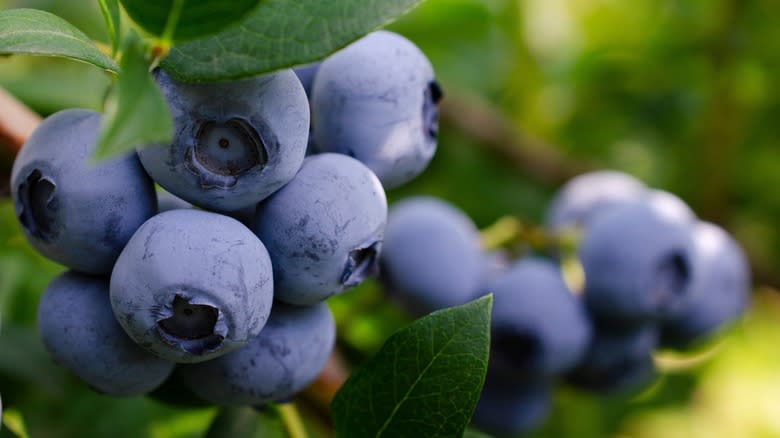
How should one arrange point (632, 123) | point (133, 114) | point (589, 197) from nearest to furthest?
point (133, 114) → point (589, 197) → point (632, 123)

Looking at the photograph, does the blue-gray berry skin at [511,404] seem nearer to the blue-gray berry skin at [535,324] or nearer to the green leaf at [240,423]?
the blue-gray berry skin at [535,324]

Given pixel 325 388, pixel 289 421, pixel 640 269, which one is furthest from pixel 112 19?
pixel 640 269

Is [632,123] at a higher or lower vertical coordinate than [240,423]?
lower

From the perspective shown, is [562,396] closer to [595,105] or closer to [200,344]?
[595,105]

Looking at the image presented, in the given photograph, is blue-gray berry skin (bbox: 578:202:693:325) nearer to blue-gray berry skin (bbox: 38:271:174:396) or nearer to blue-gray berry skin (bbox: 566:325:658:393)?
blue-gray berry skin (bbox: 566:325:658:393)

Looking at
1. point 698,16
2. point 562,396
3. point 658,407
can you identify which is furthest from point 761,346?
point 698,16

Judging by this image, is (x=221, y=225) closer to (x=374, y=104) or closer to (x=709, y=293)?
(x=374, y=104)
